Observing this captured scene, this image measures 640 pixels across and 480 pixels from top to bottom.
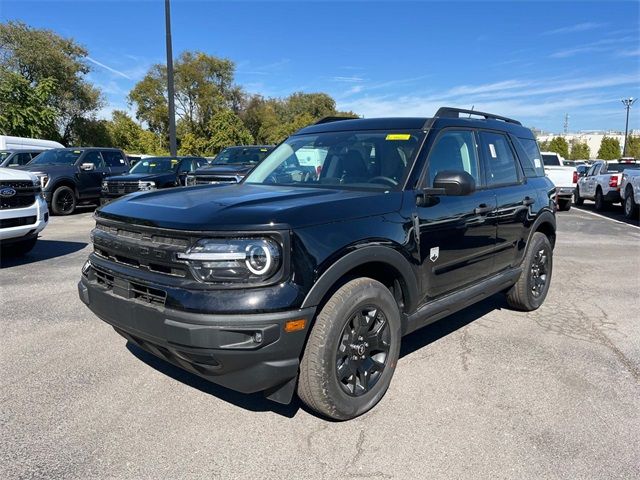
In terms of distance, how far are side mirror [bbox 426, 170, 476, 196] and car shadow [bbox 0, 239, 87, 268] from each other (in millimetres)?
6563

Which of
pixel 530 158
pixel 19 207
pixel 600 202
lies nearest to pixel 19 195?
pixel 19 207

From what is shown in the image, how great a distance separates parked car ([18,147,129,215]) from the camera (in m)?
13.7

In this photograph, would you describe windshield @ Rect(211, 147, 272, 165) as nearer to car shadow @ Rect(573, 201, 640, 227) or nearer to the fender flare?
car shadow @ Rect(573, 201, 640, 227)

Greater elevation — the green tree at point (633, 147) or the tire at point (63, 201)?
the green tree at point (633, 147)

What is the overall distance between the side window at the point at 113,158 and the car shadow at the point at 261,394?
12.9 m

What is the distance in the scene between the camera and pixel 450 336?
4.61 meters

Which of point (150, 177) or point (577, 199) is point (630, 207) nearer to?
point (577, 199)

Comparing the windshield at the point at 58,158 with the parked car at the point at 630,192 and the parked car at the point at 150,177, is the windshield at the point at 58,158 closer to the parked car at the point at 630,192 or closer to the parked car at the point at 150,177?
the parked car at the point at 150,177

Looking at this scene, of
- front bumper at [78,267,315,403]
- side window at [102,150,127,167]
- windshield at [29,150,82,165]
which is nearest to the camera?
front bumper at [78,267,315,403]

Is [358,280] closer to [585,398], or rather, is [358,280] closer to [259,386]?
[259,386]

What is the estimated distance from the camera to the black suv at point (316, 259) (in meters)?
2.58

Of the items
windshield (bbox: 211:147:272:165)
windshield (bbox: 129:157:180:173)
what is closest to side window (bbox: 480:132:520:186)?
windshield (bbox: 211:147:272:165)

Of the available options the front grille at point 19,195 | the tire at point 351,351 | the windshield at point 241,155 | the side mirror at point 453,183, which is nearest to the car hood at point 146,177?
the windshield at point 241,155

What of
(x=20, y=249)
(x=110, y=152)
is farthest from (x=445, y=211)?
(x=110, y=152)
